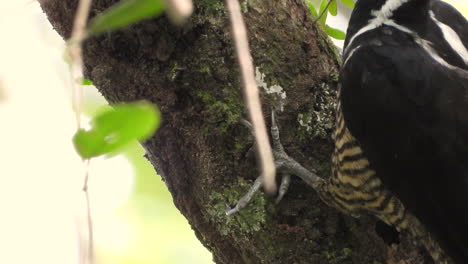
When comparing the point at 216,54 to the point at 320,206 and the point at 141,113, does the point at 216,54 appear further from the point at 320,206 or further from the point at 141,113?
the point at 141,113

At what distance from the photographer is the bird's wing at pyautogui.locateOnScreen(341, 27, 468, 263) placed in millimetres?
1732

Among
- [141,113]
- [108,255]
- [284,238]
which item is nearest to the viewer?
[141,113]

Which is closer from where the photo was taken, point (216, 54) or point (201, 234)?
point (216, 54)

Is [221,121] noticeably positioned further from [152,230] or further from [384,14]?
[152,230]

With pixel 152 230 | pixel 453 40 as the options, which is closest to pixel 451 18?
pixel 453 40

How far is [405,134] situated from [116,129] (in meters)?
1.30

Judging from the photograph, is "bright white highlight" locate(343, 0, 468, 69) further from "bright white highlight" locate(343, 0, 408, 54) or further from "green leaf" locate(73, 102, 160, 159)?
"green leaf" locate(73, 102, 160, 159)

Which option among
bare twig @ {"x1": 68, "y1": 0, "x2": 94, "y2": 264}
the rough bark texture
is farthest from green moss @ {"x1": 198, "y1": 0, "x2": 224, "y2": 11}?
bare twig @ {"x1": 68, "y1": 0, "x2": 94, "y2": 264}

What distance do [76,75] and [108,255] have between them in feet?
12.8

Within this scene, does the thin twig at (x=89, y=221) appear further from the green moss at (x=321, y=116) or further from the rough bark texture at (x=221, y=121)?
the green moss at (x=321, y=116)

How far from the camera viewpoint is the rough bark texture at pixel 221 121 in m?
1.74

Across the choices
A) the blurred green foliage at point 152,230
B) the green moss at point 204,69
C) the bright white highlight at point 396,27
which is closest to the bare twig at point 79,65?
the green moss at point 204,69

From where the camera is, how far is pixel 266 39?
5.97ft

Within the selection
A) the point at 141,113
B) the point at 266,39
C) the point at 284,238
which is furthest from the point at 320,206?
the point at 141,113
